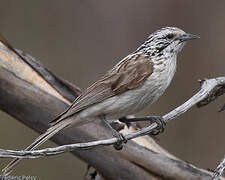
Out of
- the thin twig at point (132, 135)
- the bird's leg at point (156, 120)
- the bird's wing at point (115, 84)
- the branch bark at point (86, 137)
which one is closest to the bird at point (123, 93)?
the bird's wing at point (115, 84)

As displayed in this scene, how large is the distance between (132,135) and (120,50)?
3.82 meters

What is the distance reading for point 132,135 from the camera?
516 centimetres

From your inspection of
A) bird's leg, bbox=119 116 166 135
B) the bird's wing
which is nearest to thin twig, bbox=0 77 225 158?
bird's leg, bbox=119 116 166 135

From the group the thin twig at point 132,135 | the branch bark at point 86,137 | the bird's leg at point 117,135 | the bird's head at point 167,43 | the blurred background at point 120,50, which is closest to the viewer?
the thin twig at point 132,135

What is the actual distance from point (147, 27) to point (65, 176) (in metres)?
2.06

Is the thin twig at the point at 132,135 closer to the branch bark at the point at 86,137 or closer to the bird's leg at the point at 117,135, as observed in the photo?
the bird's leg at the point at 117,135

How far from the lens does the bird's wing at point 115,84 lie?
592 centimetres

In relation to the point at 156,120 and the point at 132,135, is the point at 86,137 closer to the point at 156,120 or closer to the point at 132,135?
the point at 156,120

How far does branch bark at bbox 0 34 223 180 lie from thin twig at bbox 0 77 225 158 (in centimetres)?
81

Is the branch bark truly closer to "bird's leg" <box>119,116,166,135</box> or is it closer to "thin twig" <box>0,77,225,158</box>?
"bird's leg" <box>119,116,166,135</box>

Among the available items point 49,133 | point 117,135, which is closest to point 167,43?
point 117,135

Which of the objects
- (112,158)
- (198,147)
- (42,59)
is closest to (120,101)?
(112,158)

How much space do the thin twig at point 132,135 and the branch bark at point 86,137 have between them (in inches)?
31.8

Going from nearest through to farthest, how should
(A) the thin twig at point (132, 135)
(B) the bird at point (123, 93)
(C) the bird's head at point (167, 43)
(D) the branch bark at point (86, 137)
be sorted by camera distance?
1. (A) the thin twig at point (132, 135)
2. (B) the bird at point (123, 93)
3. (D) the branch bark at point (86, 137)
4. (C) the bird's head at point (167, 43)
